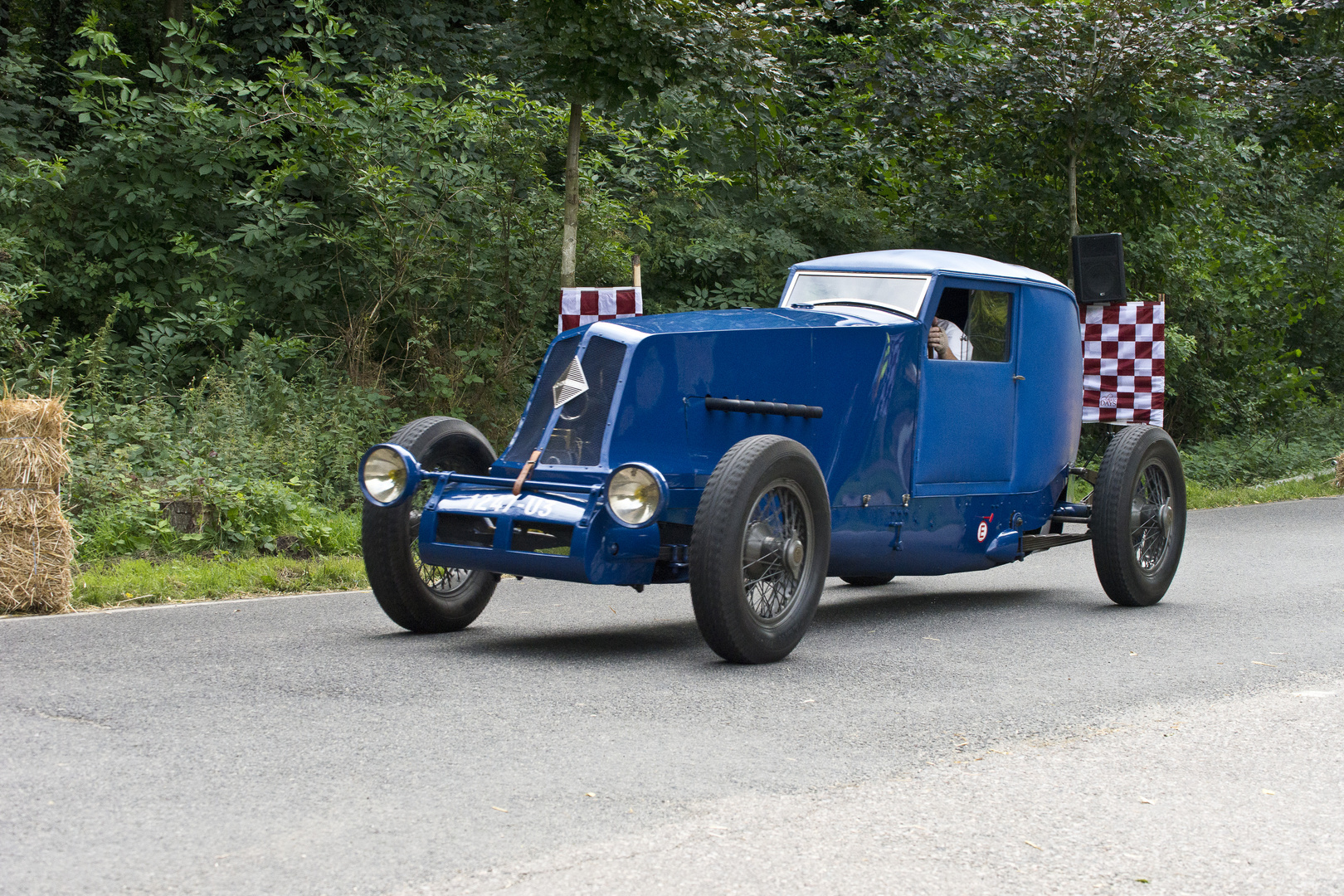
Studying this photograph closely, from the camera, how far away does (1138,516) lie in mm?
7930

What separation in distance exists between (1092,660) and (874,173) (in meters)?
12.2

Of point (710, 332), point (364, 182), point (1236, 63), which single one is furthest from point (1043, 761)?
point (1236, 63)

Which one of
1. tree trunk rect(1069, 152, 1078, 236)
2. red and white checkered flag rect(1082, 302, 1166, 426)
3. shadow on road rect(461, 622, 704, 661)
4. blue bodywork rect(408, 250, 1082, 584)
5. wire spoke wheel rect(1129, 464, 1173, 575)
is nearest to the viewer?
blue bodywork rect(408, 250, 1082, 584)

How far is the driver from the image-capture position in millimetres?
7379

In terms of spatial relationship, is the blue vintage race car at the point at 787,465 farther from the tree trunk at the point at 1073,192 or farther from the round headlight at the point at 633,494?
the tree trunk at the point at 1073,192

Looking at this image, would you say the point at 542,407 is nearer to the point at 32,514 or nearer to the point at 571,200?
the point at 32,514

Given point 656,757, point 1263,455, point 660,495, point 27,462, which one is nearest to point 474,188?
point 27,462

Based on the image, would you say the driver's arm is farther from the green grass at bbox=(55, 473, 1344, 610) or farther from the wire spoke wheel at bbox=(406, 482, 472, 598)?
the green grass at bbox=(55, 473, 1344, 610)

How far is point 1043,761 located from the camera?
14.3 ft

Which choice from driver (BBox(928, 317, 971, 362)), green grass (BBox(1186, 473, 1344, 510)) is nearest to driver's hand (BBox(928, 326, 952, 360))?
driver (BBox(928, 317, 971, 362))

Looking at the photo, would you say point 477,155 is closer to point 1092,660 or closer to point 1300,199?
point 1092,660

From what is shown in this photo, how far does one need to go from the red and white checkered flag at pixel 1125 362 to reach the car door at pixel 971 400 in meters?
6.09

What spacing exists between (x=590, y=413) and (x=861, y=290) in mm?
2081

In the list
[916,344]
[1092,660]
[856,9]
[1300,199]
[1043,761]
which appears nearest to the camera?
[1043,761]
